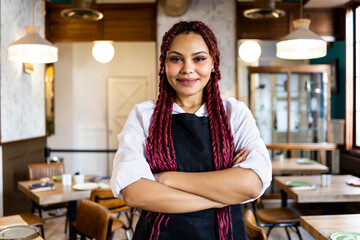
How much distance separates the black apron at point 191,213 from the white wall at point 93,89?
6.70m

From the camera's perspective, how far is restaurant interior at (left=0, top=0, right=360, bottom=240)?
378cm

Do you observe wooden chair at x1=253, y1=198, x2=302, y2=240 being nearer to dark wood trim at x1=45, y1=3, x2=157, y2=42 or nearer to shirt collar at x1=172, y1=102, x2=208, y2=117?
shirt collar at x1=172, y1=102, x2=208, y2=117

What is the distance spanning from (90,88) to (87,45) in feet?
3.01

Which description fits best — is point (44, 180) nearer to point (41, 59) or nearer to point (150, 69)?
point (41, 59)

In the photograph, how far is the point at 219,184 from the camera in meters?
1.21

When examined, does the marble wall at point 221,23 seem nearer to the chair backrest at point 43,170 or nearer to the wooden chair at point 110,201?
the chair backrest at point 43,170

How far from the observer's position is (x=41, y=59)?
3.82m

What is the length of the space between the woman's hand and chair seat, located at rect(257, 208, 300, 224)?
244cm

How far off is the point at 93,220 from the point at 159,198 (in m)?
1.42

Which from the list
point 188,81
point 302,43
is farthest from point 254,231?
point 302,43

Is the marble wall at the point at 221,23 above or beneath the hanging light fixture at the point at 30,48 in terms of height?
above

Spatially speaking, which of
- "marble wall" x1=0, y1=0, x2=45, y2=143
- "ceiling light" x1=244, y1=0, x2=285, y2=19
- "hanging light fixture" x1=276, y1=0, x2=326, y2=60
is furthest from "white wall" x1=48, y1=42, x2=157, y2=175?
"hanging light fixture" x1=276, y1=0, x2=326, y2=60

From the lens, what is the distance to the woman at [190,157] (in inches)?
48.0

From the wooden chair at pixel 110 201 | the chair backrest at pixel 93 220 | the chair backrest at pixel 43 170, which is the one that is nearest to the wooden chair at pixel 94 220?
the chair backrest at pixel 93 220
